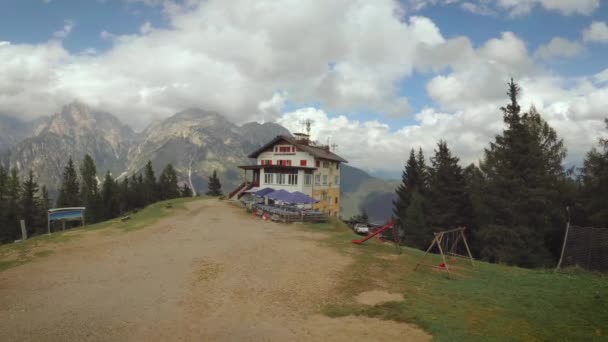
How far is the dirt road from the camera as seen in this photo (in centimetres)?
1032

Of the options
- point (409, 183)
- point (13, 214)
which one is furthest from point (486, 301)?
point (13, 214)

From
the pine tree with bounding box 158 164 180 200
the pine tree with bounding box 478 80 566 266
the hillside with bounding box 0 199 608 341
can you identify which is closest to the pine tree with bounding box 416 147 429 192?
the pine tree with bounding box 478 80 566 266

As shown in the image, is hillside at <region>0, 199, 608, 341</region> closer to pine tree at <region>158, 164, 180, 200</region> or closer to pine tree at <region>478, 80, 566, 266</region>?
pine tree at <region>478, 80, 566, 266</region>

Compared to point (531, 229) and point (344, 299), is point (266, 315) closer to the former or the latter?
point (344, 299)

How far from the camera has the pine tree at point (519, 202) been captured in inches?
1204

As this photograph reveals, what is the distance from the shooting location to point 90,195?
74938 millimetres

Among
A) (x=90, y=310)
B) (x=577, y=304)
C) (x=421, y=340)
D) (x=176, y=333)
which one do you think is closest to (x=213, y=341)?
(x=176, y=333)

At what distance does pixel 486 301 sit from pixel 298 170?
119 feet

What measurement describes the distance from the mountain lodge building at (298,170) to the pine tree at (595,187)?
102 feet

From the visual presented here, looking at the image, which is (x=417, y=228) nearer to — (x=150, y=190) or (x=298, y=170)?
(x=298, y=170)

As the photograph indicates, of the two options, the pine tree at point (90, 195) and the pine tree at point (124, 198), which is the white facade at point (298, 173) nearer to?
the pine tree at point (90, 195)

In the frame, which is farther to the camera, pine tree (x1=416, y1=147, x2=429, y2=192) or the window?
pine tree (x1=416, y1=147, x2=429, y2=192)

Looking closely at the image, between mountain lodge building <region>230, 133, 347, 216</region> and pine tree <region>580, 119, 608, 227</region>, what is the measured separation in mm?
31239

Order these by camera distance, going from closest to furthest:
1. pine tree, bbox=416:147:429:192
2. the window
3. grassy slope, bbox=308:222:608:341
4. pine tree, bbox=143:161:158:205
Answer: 1. grassy slope, bbox=308:222:608:341
2. the window
3. pine tree, bbox=416:147:429:192
4. pine tree, bbox=143:161:158:205
